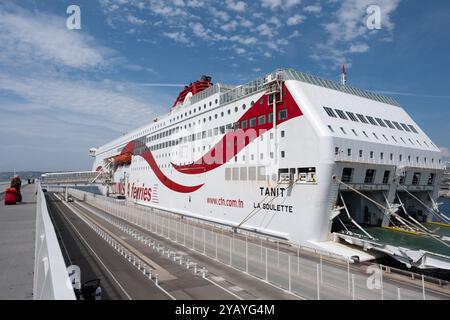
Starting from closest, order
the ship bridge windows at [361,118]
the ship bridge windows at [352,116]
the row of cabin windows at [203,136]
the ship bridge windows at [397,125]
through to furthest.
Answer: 1. the ship bridge windows at [352,116]
2. the ship bridge windows at [361,118]
3. the ship bridge windows at [397,125]
4. the row of cabin windows at [203,136]

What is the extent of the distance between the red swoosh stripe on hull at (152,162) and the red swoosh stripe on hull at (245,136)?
8.06ft

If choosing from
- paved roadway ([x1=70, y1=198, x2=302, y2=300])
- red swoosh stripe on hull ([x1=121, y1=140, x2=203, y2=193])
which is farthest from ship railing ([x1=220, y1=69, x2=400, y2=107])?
paved roadway ([x1=70, y1=198, x2=302, y2=300])

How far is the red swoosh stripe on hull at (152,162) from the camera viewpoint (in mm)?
34034

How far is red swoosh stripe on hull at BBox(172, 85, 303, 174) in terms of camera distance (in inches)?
808

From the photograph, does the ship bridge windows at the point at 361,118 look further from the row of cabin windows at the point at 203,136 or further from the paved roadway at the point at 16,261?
the paved roadway at the point at 16,261

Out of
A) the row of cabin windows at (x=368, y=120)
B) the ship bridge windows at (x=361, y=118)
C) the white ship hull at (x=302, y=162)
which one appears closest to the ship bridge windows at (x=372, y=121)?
the row of cabin windows at (x=368, y=120)

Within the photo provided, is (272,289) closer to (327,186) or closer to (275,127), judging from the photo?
(327,186)

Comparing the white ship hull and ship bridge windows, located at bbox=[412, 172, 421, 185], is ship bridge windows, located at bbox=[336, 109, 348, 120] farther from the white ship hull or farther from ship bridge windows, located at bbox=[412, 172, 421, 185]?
ship bridge windows, located at bbox=[412, 172, 421, 185]

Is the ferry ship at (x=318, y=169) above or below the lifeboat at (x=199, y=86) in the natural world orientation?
below

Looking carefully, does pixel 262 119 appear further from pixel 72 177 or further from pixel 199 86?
pixel 72 177

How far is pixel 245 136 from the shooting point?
24.4 meters

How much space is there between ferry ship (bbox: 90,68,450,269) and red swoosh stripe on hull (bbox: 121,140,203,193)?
1650 mm

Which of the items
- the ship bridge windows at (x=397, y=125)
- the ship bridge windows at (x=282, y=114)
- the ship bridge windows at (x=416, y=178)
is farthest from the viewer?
the ship bridge windows at (x=397, y=125)

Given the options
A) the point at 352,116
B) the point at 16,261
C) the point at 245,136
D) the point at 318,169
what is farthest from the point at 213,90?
the point at 16,261
